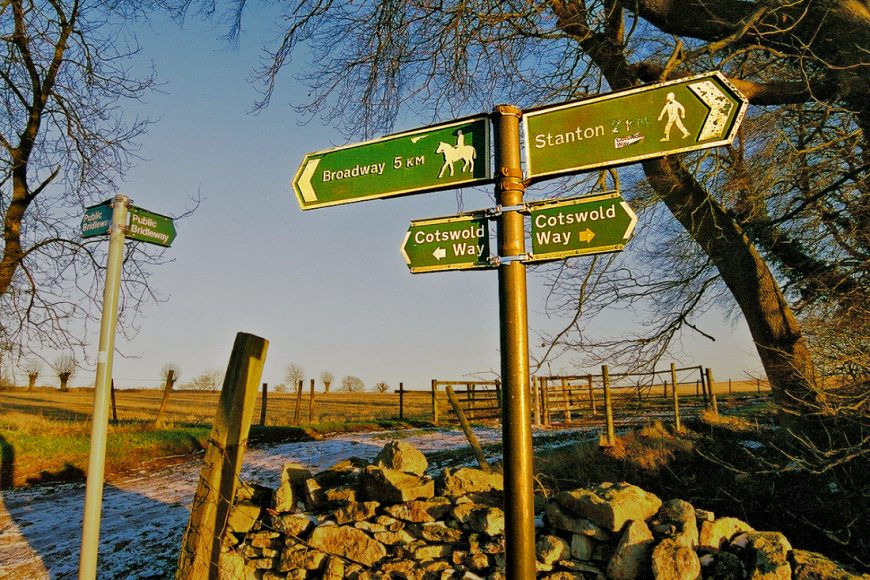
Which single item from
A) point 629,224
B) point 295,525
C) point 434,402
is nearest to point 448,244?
point 629,224

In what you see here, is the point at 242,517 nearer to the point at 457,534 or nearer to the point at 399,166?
the point at 457,534

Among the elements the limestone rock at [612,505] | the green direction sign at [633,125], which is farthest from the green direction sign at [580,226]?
the limestone rock at [612,505]

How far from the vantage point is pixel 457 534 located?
403 cm

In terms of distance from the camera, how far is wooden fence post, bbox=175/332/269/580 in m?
4.00

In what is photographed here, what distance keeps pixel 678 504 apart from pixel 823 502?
2.28 meters

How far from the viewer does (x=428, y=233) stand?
8.96 ft

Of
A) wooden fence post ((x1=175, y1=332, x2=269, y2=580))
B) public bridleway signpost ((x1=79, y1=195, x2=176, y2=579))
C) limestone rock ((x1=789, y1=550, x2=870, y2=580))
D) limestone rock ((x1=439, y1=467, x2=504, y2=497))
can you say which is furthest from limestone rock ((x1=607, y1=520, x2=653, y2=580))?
public bridleway signpost ((x1=79, y1=195, x2=176, y2=579))

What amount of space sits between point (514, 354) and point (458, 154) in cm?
101

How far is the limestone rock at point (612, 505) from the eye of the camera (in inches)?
141

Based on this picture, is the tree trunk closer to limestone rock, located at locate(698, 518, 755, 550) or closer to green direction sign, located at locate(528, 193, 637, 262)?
limestone rock, located at locate(698, 518, 755, 550)

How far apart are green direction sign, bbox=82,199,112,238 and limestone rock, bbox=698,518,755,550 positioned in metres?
4.17

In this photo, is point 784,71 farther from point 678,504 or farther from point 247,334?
point 247,334

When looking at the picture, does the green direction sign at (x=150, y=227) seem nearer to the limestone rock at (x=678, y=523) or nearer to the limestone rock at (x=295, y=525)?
the limestone rock at (x=295, y=525)

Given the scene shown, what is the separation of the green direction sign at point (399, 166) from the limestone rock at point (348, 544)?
2550mm
